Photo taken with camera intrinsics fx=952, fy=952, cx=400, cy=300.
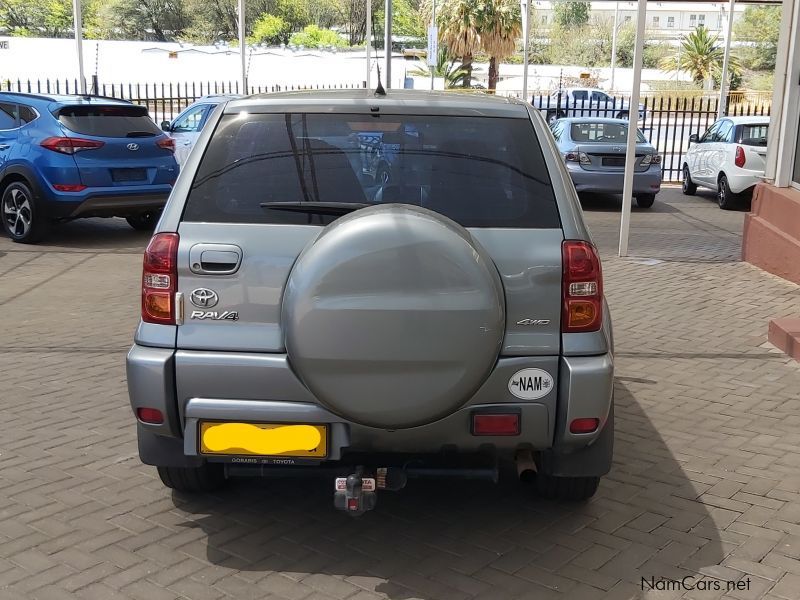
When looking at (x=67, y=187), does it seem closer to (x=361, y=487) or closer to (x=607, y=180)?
(x=607, y=180)

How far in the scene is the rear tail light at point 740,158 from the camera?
601 inches

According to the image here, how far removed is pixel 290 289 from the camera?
3.38 meters

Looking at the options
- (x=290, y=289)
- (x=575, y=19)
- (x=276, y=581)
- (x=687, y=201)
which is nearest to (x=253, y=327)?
(x=290, y=289)

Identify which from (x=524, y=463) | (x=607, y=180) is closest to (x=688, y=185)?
(x=607, y=180)

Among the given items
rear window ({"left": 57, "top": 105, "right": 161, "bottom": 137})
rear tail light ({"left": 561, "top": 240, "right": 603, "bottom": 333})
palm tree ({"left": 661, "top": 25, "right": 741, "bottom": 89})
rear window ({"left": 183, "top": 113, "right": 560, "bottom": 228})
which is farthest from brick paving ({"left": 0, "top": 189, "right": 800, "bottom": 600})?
palm tree ({"left": 661, "top": 25, "right": 741, "bottom": 89})

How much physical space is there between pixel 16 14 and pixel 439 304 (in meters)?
81.6

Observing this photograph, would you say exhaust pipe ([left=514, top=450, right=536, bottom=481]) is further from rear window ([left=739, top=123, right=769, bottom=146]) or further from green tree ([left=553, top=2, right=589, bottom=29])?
green tree ([left=553, top=2, right=589, bottom=29])

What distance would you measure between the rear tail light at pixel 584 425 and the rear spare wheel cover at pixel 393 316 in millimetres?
446

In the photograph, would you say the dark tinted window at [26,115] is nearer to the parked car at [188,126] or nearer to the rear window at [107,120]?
the rear window at [107,120]

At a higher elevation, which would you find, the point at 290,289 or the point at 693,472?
the point at 290,289

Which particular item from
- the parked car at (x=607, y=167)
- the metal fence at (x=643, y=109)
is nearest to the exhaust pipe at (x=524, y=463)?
the metal fence at (x=643, y=109)

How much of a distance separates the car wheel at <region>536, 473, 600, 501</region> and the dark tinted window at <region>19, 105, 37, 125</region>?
9.31 meters

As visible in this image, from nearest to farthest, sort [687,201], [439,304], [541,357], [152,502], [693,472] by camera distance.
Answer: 1. [439,304]
2. [541,357]
3. [152,502]
4. [693,472]
5. [687,201]

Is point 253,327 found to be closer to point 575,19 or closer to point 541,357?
point 541,357
